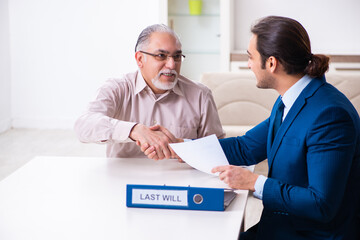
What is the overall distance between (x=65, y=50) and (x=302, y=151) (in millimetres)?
4173

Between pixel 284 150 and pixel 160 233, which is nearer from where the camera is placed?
pixel 160 233

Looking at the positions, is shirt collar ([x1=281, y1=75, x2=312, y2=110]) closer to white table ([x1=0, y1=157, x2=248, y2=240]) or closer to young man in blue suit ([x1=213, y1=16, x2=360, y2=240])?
young man in blue suit ([x1=213, y1=16, x2=360, y2=240])

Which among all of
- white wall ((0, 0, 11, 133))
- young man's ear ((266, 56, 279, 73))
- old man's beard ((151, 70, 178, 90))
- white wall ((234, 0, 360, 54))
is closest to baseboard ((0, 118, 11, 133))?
white wall ((0, 0, 11, 133))

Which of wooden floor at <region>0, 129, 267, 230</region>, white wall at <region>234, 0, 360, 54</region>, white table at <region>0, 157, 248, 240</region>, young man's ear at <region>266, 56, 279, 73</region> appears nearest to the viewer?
white table at <region>0, 157, 248, 240</region>

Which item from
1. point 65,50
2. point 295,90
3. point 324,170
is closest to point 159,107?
point 295,90

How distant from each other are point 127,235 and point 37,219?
0.94 feet

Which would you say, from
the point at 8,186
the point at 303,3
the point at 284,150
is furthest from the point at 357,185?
the point at 303,3

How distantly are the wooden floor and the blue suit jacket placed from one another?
107 inches

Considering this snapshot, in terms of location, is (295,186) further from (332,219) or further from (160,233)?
(160,233)

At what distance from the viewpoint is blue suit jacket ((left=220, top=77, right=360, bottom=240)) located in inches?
53.7

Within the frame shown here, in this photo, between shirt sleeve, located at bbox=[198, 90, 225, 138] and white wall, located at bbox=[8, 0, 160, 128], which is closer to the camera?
shirt sleeve, located at bbox=[198, 90, 225, 138]

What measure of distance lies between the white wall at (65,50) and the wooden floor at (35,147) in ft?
0.90

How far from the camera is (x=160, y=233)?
50.5 inches

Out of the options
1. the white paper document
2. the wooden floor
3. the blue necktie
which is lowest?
the wooden floor
